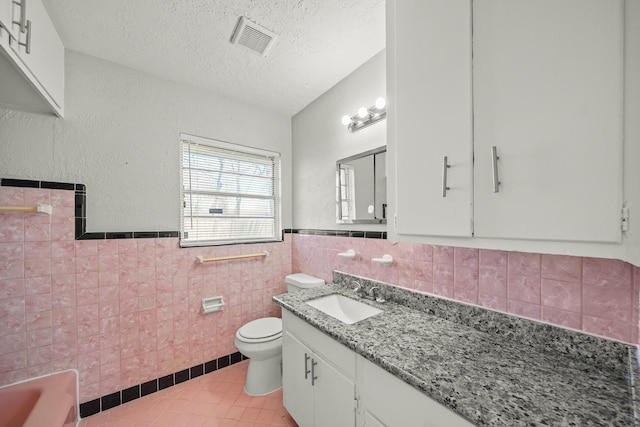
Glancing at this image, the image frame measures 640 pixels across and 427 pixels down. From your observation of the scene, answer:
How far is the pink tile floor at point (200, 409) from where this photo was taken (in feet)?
5.30

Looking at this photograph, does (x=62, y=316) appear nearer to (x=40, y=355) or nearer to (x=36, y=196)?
(x=40, y=355)

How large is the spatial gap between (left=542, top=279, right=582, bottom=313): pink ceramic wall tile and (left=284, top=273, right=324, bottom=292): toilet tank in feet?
4.97

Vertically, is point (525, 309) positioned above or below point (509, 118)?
below

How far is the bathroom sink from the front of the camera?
1.57m

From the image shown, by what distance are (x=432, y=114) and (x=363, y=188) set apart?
0.89m

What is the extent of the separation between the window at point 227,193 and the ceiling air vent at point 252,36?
3.05ft

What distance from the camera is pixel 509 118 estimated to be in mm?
834

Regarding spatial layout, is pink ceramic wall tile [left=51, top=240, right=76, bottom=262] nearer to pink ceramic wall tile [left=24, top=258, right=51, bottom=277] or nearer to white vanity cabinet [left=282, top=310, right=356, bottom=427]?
pink ceramic wall tile [left=24, top=258, right=51, bottom=277]

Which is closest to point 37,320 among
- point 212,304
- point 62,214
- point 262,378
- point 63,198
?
point 62,214

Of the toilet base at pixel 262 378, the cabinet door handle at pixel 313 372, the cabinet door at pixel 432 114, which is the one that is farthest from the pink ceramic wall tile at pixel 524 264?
A: the toilet base at pixel 262 378

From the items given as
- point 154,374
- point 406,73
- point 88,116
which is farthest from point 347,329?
point 88,116

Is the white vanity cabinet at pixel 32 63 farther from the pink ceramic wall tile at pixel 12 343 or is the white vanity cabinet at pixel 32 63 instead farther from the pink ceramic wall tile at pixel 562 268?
the pink ceramic wall tile at pixel 562 268

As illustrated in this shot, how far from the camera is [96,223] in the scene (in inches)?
67.9

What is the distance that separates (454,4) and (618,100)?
2.25 feet
